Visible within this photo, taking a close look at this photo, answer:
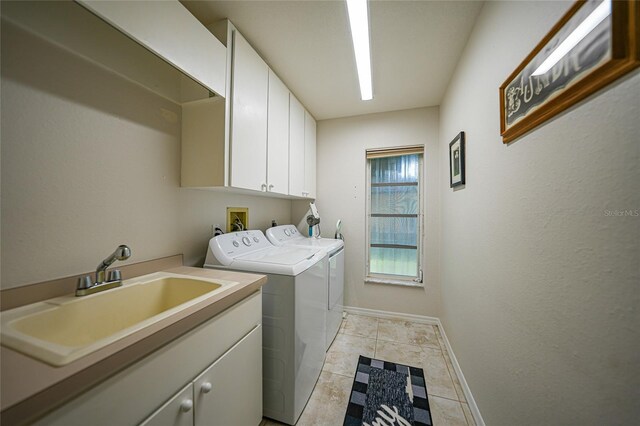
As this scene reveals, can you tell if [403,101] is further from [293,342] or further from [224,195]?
[293,342]

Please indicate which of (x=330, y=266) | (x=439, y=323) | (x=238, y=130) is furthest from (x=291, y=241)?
(x=439, y=323)

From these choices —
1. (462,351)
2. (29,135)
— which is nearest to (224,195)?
(29,135)

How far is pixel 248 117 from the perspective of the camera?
57.1 inches

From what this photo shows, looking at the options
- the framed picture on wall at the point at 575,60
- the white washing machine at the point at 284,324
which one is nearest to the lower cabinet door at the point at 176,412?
the white washing machine at the point at 284,324

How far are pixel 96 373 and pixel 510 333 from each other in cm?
145

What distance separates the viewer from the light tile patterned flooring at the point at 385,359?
1.38m

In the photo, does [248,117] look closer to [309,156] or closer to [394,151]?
[309,156]

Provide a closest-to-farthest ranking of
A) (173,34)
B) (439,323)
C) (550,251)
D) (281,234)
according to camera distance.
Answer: (550,251) < (173,34) < (281,234) < (439,323)

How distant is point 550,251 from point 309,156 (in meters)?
2.21

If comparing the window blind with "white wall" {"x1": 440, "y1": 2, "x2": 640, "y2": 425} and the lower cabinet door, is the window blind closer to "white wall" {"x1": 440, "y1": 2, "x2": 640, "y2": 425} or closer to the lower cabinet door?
"white wall" {"x1": 440, "y1": 2, "x2": 640, "y2": 425}

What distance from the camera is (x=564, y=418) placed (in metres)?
0.68

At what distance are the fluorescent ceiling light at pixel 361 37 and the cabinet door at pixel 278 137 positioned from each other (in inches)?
26.4

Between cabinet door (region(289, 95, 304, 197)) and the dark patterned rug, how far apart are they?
1647 millimetres

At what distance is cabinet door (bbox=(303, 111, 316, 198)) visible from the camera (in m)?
2.48
